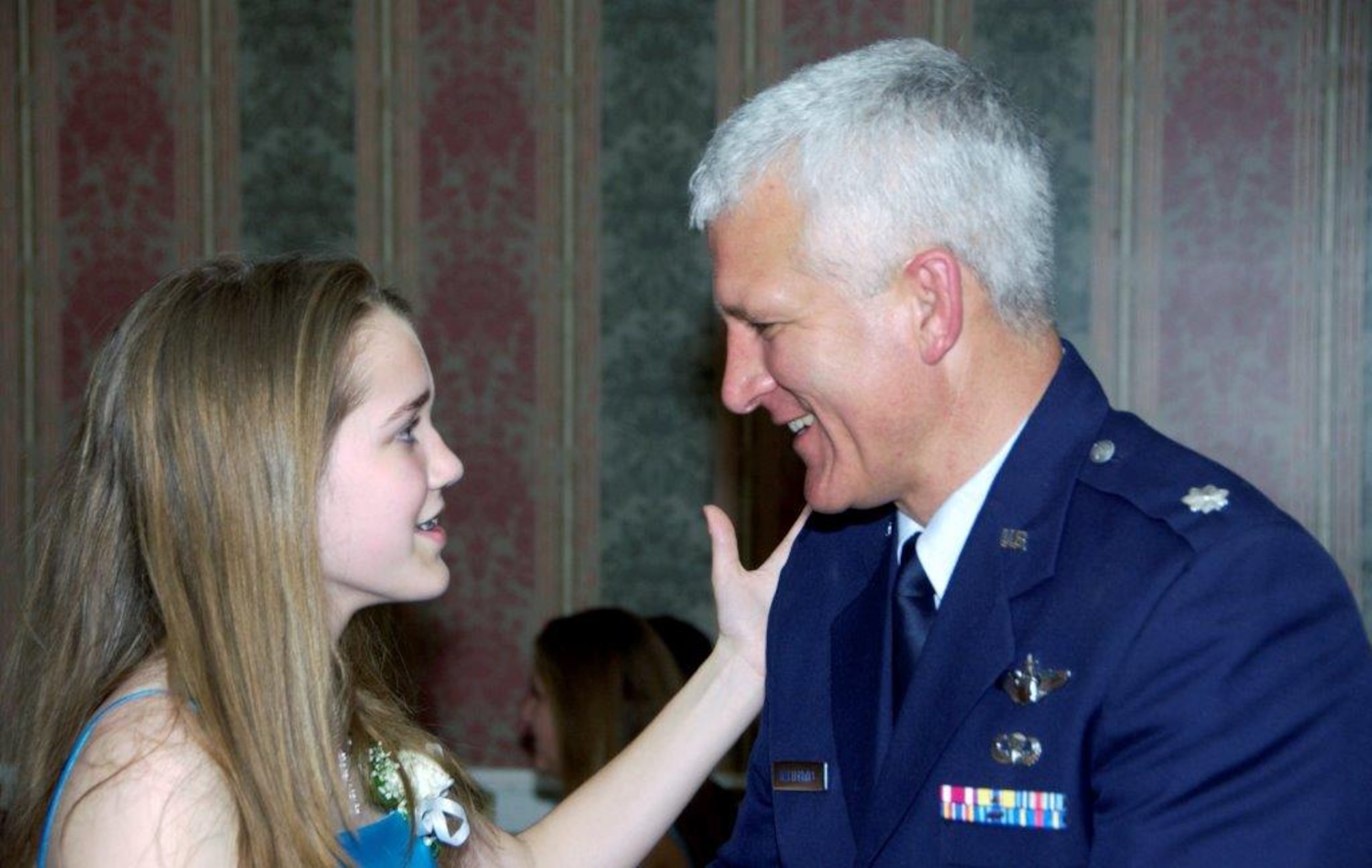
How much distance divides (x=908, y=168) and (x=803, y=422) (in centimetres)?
33

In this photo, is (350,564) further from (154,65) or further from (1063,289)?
(154,65)

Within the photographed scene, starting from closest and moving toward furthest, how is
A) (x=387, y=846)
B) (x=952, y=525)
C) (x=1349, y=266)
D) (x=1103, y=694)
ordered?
(x=1103, y=694) → (x=952, y=525) → (x=387, y=846) → (x=1349, y=266)

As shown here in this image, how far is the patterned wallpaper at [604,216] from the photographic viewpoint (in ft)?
13.9

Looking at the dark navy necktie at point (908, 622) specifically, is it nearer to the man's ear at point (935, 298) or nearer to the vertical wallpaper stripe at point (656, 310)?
the man's ear at point (935, 298)

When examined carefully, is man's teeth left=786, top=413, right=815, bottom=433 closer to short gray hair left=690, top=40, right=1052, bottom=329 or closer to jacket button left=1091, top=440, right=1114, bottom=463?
short gray hair left=690, top=40, right=1052, bottom=329

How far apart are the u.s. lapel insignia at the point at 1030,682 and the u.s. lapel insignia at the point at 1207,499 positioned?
0.19 m

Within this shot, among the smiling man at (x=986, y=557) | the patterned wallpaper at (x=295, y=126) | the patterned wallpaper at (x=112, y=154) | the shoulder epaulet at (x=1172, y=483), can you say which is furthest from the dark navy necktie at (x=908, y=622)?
the patterned wallpaper at (x=112, y=154)

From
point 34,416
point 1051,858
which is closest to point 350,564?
point 1051,858

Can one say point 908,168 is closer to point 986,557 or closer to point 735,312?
point 735,312

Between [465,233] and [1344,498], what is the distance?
238 cm

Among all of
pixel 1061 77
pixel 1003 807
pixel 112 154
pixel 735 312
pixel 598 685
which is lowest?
pixel 598 685

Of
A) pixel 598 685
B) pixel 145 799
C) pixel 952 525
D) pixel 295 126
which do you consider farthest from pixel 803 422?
pixel 295 126

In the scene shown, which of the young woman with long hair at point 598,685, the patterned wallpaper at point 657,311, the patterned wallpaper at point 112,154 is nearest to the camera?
the young woman with long hair at point 598,685

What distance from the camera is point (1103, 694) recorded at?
1.49 m
